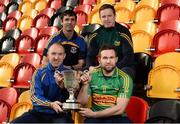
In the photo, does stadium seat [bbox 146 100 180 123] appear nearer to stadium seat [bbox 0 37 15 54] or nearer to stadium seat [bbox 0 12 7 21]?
stadium seat [bbox 0 37 15 54]

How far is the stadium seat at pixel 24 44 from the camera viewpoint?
491cm

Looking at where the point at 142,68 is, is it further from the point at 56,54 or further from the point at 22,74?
the point at 22,74

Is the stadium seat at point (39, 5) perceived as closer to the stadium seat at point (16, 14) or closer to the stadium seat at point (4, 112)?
the stadium seat at point (16, 14)

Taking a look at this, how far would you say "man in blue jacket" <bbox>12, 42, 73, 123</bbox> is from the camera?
256 cm

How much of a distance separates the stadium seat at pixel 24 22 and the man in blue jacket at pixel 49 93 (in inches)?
127

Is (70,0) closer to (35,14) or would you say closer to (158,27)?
(35,14)

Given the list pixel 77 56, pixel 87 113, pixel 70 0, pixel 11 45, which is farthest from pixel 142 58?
pixel 70 0

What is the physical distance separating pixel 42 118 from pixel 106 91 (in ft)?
1.55

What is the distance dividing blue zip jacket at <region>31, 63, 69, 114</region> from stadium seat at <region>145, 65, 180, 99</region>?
83 cm

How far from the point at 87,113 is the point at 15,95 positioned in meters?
1.16

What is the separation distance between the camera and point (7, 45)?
5.10 meters

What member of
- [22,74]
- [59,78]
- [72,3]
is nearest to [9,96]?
[22,74]

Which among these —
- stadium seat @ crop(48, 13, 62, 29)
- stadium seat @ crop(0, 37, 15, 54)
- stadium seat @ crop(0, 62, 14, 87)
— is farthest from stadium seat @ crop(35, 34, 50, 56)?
stadium seat @ crop(48, 13, 62, 29)

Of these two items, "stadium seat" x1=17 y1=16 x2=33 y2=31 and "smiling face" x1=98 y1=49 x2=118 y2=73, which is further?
"stadium seat" x1=17 y1=16 x2=33 y2=31
